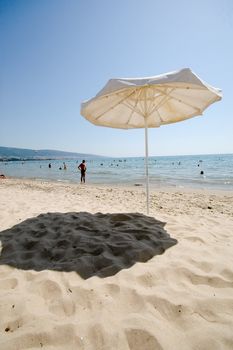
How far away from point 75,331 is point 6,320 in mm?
650

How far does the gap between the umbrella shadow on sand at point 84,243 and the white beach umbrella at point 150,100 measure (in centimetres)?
147

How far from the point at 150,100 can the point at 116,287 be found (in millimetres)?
4285

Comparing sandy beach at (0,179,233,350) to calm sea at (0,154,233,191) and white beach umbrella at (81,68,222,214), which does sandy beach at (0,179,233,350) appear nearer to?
white beach umbrella at (81,68,222,214)

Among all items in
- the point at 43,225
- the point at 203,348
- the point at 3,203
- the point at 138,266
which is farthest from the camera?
the point at 3,203

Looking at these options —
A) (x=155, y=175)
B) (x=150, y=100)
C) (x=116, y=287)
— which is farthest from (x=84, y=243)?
(x=155, y=175)

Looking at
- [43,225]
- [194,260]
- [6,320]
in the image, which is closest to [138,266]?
[194,260]

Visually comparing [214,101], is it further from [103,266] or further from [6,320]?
[6,320]

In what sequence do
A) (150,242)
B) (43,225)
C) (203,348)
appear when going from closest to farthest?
(203,348)
(150,242)
(43,225)

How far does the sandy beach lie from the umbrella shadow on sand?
15 mm

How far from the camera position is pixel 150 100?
17.6 ft

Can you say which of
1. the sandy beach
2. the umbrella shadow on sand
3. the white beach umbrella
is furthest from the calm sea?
the sandy beach

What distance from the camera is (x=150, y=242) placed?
3574 millimetres

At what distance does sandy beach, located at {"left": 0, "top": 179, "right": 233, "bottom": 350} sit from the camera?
5.90 ft

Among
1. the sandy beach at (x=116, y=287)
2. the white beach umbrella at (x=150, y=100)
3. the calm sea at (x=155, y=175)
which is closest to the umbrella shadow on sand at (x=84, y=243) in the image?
the sandy beach at (x=116, y=287)
